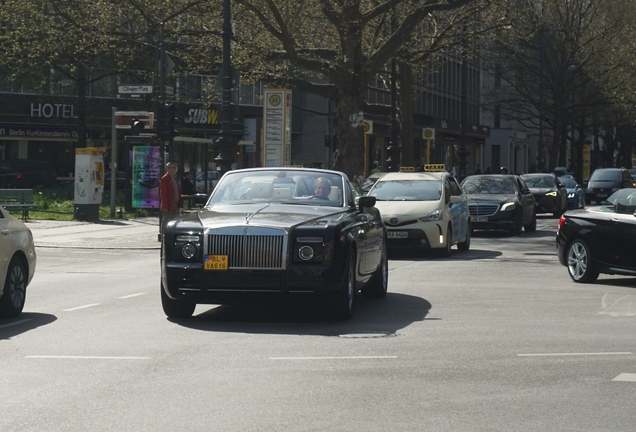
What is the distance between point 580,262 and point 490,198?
12645mm

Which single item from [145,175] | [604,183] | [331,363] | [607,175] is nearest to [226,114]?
[145,175]

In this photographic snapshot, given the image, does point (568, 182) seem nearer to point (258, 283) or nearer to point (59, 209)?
point (59, 209)

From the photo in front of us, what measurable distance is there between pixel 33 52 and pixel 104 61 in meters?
8.46

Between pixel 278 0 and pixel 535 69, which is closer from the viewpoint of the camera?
pixel 278 0

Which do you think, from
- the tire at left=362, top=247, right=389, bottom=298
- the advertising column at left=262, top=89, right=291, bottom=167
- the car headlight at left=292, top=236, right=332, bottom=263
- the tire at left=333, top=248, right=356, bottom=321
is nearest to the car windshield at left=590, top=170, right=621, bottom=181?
the advertising column at left=262, top=89, right=291, bottom=167

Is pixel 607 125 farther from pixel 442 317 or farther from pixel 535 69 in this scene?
pixel 442 317

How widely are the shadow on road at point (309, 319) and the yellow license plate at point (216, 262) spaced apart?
0.57 metres

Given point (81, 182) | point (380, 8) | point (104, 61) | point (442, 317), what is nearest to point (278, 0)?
point (380, 8)

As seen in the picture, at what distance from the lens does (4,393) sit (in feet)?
24.6

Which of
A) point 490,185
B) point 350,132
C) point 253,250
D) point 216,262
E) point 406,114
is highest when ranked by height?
point 406,114

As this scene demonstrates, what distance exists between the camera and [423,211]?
21.3 metres

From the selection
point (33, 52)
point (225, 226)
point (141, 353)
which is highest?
point (33, 52)

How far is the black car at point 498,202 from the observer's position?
2812 cm

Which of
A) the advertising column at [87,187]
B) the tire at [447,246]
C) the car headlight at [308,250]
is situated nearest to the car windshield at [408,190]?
the tire at [447,246]
